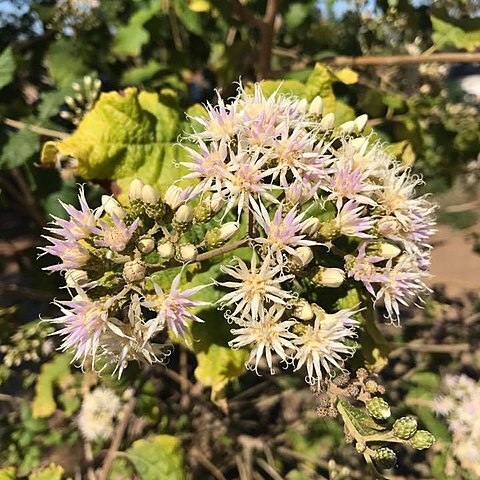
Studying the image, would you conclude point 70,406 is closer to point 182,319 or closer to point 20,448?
point 20,448

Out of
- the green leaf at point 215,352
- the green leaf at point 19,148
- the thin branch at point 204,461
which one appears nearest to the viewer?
the green leaf at point 215,352

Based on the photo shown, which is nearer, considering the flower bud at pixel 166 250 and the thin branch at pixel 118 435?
the flower bud at pixel 166 250

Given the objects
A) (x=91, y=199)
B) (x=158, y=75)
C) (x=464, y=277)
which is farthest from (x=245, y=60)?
(x=464, y=277)

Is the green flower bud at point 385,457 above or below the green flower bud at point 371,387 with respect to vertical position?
below

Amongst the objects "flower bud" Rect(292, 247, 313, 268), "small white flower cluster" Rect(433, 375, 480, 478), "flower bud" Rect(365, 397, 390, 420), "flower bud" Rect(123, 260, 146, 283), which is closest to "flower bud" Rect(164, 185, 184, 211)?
"flower bud" Rect(123, 260, 146, 283)

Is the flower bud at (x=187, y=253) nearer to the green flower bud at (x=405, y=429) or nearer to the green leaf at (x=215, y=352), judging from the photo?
the green leaf at (x=215, y=352)

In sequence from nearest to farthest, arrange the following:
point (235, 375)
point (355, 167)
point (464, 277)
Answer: point (355, 167), point (235, 375), point (464, 277)

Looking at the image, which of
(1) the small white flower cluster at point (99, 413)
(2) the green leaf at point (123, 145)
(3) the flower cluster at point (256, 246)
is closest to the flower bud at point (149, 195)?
(3) the flower cluster at point (256, 246)

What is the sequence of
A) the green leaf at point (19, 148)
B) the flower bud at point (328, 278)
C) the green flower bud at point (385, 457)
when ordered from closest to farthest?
the green flower bud at point (385, 457) → the flower bud at point (328, 278) → the green leaf at point (19, 148)

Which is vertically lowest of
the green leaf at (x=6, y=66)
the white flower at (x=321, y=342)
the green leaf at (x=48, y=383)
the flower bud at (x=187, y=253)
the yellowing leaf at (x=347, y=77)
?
the green leaf at (x=48, y=383)
